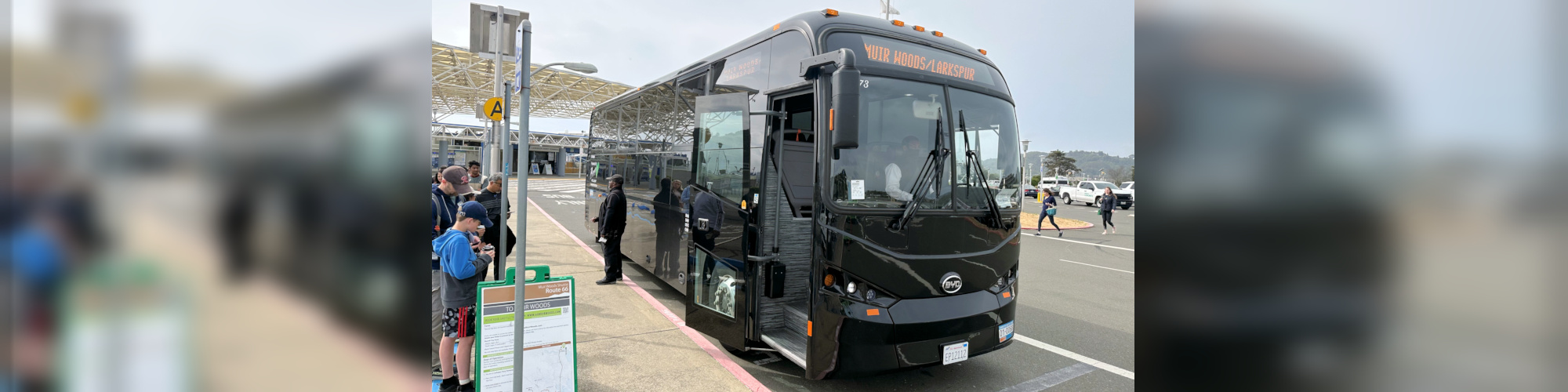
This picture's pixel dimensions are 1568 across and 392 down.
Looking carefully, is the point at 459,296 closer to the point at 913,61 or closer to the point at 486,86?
the point at 913,61

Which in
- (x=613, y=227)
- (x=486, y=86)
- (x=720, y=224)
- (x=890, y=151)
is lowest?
(x=613, y=227)

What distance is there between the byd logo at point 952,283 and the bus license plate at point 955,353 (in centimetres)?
38

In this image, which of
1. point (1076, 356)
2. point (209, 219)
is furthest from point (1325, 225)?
point (1076, 356)

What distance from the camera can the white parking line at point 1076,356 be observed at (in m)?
5.51

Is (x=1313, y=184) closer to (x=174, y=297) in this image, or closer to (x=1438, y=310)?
(x=1438, y=310)

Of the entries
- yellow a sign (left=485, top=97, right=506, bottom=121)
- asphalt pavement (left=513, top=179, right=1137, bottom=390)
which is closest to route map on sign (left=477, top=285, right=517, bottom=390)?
asphalt pavement (left=513, top=179, right=1137, bottom=390)

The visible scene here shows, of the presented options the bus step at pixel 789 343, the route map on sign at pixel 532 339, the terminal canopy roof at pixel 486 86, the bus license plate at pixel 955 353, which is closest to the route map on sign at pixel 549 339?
the route map on sign at pixel 532 339

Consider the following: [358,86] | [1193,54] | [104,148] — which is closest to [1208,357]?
[1193,54]

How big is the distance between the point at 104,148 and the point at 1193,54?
1.10 m

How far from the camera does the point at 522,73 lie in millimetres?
3328

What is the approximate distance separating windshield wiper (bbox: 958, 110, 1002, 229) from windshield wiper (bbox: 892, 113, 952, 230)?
19cm

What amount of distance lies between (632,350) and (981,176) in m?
3.30

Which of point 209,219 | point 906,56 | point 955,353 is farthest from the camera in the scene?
point 906,56

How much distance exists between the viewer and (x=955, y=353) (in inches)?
178
